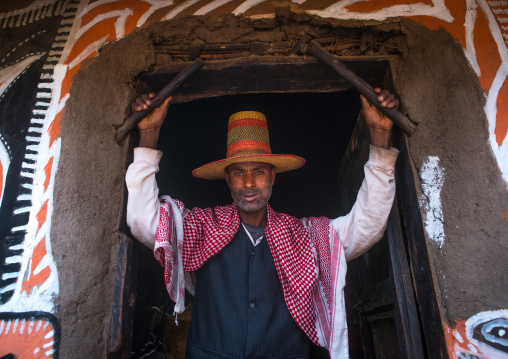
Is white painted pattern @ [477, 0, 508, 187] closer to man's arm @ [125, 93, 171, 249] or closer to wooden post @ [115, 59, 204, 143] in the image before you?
wooden post @ [115, 59, 204, 143]

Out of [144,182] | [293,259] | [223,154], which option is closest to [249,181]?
[293,259]

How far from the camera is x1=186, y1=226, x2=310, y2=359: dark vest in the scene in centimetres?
184

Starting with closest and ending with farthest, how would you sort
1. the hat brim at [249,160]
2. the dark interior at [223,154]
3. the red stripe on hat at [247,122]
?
the hat brim at [249,160], the red stripe on hat at [247,122], the dark interior at [223,154]

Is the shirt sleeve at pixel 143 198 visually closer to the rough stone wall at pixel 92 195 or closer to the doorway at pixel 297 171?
the rough stone wall at pixel 92 195

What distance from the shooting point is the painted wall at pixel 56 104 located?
148cm

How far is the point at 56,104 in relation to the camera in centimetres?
181

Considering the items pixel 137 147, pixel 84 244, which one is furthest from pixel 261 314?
pixel 137 147

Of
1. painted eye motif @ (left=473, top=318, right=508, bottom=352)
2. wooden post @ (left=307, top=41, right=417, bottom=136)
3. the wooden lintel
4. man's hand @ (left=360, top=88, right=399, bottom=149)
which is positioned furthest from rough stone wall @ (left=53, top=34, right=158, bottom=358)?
painted eye motif @ (left=473, top=318, right=508, bottom=352)

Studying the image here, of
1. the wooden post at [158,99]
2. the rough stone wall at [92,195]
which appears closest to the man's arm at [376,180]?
the wooden post at [158,99]

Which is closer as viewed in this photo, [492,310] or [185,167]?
[492,310]

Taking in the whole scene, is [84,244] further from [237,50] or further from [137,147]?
[237,50]

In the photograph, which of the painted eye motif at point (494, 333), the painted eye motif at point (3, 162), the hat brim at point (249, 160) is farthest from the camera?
the hat brim at point (249, 160)

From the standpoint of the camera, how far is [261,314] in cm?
189

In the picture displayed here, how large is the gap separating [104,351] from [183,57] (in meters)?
1.49
